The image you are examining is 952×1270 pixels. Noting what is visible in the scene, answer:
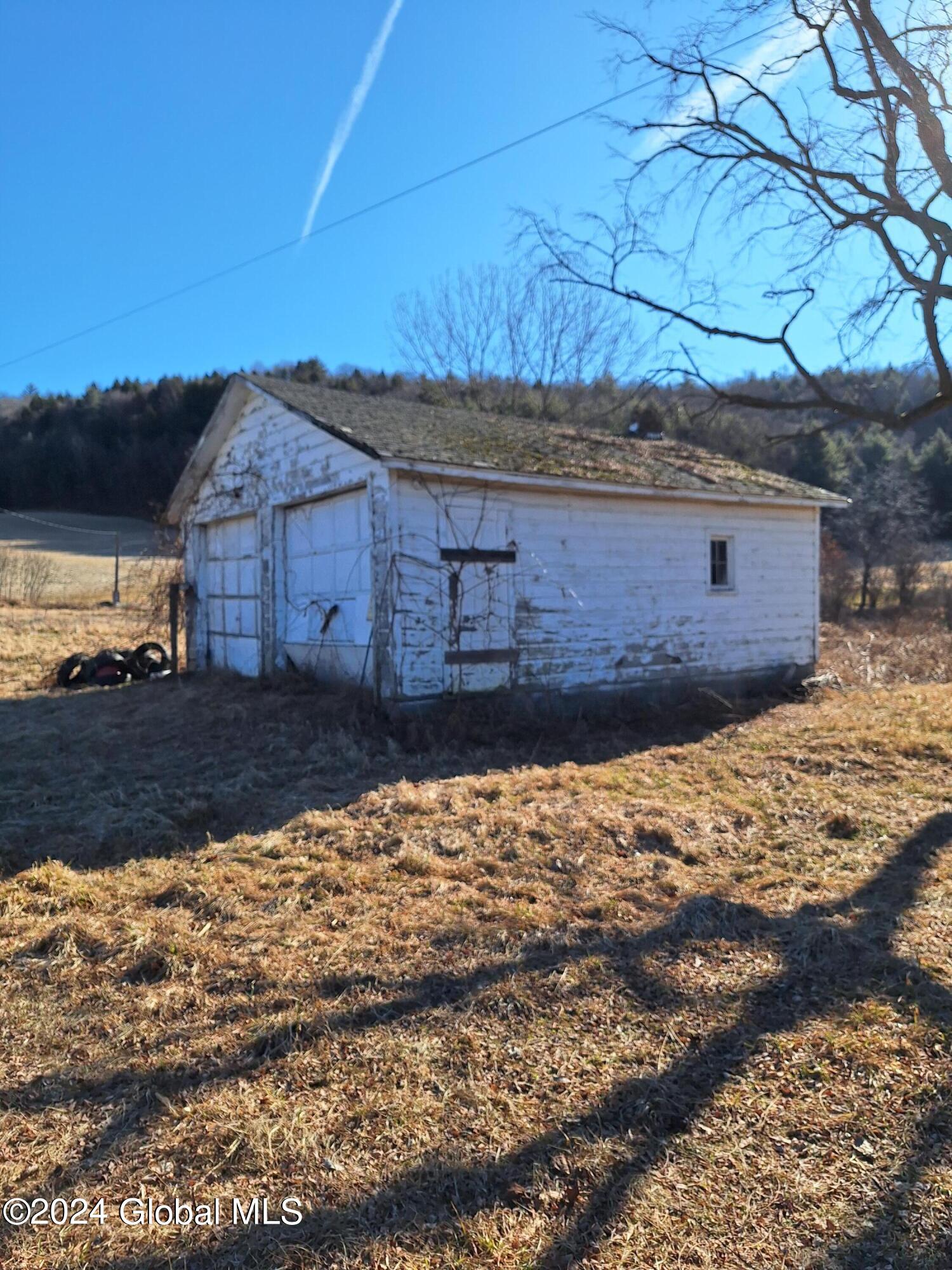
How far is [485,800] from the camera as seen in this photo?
279 inches

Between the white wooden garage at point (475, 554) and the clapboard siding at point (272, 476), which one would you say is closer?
the white wooden garage at point (475, 554)

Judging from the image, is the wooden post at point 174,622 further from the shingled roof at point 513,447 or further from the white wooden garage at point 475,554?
the shingled roof at point 513,447

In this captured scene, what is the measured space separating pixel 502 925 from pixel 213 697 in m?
8.05

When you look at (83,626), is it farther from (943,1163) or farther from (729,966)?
(943,1163)

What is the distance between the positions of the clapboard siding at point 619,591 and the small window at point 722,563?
0.15 metres

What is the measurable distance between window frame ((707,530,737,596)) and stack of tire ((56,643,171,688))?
1005cm

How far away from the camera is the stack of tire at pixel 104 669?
49.0 ft

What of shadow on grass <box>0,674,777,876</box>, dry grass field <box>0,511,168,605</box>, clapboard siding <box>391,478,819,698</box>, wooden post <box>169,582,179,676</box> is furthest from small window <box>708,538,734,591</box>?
dry grass field <box>0,511,168,605</box>

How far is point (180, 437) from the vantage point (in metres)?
59.5

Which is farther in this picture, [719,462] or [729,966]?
[719,462]

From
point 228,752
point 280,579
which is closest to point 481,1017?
point 228,752

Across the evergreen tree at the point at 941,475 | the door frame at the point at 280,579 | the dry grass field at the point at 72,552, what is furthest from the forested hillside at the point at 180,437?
the door frame at the point at 280,579

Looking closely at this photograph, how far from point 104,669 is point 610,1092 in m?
14.0

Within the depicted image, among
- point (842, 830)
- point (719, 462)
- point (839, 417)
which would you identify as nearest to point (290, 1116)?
point (842, 830)
